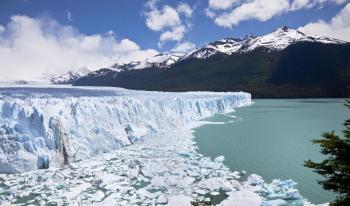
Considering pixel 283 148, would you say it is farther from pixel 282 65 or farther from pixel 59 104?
pixel 282 65

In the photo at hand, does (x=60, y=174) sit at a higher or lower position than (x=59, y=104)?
lower

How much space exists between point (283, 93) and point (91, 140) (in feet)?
281

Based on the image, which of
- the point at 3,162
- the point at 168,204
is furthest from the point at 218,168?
the point at 3,162

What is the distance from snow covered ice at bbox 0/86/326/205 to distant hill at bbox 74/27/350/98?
73934 mm

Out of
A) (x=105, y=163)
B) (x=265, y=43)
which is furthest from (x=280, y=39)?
(x=105, y=163)

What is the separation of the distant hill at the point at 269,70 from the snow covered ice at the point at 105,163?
243ft

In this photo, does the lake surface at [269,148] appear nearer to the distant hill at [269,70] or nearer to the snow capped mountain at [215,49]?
the distant hill at [269,70]

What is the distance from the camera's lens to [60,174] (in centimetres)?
1435

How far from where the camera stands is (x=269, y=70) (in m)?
127

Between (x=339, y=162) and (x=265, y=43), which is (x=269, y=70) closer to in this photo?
(x=265, y=43)

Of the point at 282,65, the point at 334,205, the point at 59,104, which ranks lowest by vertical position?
the point at 334,205

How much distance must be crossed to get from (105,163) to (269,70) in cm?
11709

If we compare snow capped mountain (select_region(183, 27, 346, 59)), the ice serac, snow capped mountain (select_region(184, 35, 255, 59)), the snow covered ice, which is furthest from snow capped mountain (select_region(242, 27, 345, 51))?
the snow covered ice

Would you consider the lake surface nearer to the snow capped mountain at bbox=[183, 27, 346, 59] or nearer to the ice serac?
the ice serac
